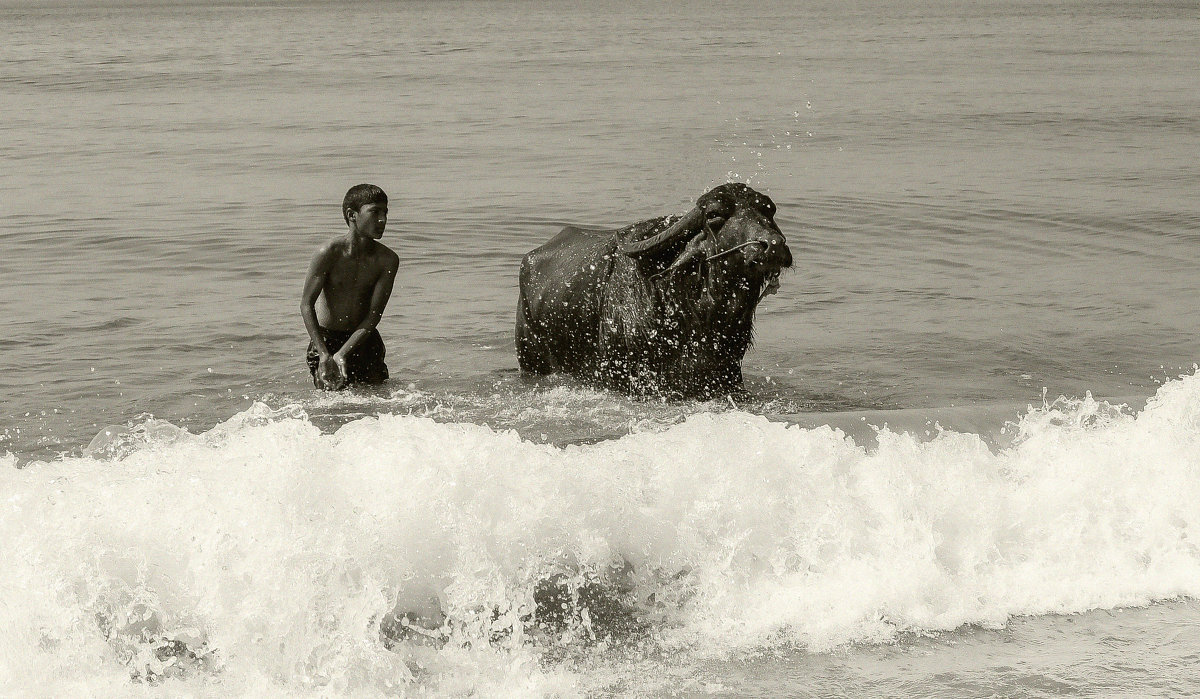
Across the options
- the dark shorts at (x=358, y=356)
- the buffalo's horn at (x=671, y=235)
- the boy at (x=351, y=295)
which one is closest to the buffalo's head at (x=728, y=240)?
the buffalo's horn at (x=671, y=235)

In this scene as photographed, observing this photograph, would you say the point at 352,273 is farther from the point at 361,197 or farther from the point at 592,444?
the point at 592,444

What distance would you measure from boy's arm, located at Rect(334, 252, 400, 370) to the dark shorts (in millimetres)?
82

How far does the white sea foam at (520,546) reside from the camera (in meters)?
3.99

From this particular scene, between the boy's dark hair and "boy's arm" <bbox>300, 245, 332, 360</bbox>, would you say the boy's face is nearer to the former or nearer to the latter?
the boy's dark hair

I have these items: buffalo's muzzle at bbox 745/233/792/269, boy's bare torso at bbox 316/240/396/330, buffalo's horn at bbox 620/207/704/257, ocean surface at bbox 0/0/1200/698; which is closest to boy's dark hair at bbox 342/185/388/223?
boy's bare torso at bbox 316/240/396/330

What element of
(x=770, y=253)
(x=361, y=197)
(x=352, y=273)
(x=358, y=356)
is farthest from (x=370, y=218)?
(x=770, y=253)

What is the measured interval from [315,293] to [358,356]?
48 cm

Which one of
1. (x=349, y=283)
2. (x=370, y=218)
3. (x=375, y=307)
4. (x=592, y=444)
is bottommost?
(x=592, y=444)

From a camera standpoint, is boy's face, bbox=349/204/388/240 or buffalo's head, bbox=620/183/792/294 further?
boy's face, bbox=349/204/388/240

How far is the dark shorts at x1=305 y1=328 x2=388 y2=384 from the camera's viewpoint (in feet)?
24.3

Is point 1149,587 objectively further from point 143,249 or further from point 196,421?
point 143,249

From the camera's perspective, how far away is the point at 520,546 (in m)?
4.44

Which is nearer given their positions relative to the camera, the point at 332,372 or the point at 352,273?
the point at 332,372

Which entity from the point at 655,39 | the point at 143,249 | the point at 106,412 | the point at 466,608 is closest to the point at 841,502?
the point at 466,608
